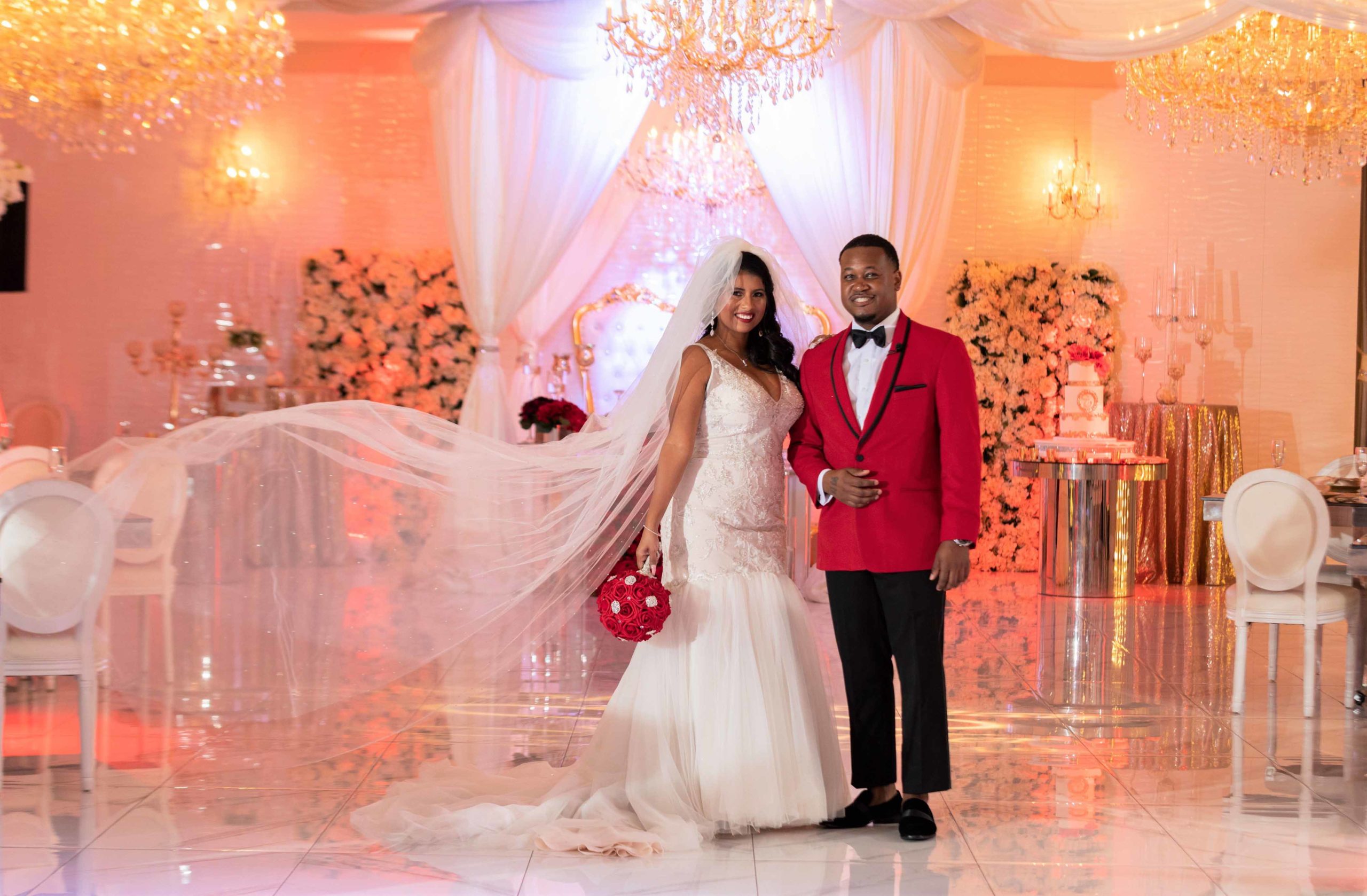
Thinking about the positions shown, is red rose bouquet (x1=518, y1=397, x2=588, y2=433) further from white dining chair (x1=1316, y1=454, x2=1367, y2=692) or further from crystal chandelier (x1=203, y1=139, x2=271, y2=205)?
white dining chair (x1=1316, y1=454, x2=1367, y2=692)

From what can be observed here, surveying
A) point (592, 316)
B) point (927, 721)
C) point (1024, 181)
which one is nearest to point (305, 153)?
point (592, 316)

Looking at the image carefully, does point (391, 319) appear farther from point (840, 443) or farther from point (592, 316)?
point (840, 443)

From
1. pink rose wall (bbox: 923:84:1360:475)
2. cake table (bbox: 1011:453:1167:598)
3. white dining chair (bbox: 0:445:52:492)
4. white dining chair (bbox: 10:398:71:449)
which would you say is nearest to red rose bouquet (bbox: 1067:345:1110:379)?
cake table (bbox: 1011:453:1167:598)

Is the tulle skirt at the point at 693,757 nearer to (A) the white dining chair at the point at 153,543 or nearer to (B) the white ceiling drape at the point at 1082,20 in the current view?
(A) the white dining chair at the point at 153,543

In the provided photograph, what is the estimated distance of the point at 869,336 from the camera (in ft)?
12.1

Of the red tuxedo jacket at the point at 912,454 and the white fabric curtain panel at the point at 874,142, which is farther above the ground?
the white fabric curtain panel at the point at 874,142

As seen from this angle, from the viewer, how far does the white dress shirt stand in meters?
3.68

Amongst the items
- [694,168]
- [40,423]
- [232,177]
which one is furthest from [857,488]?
[40,423]

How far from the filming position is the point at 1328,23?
4.97 m

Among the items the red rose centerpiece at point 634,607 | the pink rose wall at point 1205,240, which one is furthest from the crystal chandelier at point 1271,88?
the red rose centerpiece at point 634,607

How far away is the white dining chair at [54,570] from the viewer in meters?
4.15

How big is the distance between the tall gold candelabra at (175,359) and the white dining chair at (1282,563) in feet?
24.5

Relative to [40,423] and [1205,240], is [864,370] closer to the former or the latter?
[1205,240]

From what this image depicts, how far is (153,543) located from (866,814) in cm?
241
